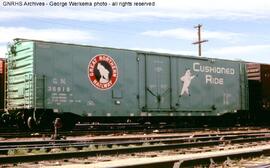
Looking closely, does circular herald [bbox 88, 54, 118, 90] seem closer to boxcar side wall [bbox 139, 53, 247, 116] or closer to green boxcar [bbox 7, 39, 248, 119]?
green boxcar [bbox 7, 39, 248, 119]

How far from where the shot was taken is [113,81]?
1919cm

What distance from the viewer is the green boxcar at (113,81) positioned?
17.3 m

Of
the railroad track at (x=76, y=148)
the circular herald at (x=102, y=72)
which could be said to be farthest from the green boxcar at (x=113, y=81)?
the railroad track at (x=76, y=148)

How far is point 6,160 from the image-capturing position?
316 inches

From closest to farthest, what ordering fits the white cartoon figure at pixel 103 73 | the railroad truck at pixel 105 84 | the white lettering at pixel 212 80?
the railroad truck at pixel 105 84 → the white cartoon figure at pixel 103 73 → the white lettering at pixel 212 80

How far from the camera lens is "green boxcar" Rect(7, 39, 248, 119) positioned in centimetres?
1734

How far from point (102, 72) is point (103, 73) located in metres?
0.07

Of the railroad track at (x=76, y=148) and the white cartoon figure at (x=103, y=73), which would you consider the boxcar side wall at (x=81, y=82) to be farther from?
the railroad track at (x=76, y=148)

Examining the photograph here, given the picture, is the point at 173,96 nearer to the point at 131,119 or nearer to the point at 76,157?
the point at 131,119

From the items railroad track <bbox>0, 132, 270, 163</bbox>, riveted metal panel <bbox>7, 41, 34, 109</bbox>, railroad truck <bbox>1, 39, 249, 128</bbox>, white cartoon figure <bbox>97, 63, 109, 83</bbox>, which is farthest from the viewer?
white cartoon figure <bbox>97, 63, 109, 83</bbox>

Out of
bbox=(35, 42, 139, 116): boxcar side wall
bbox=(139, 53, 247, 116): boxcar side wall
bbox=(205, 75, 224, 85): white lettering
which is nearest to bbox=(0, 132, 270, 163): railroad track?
bbox=(35, 42, 139, 116): boxcar side wall

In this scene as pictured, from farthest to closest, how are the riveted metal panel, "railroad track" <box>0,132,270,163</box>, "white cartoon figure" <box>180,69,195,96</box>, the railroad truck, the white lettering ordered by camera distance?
the white lettering
"white cartoon figure" <box>180,69,195,96</box>
the railroad truck
the riveted metal panel
"railroad track" <box>0,132,270,163</box>

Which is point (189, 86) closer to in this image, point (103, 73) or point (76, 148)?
point (103, 73)

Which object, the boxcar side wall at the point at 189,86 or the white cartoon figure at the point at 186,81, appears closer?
the boxcar side wall at the point at 189,86
